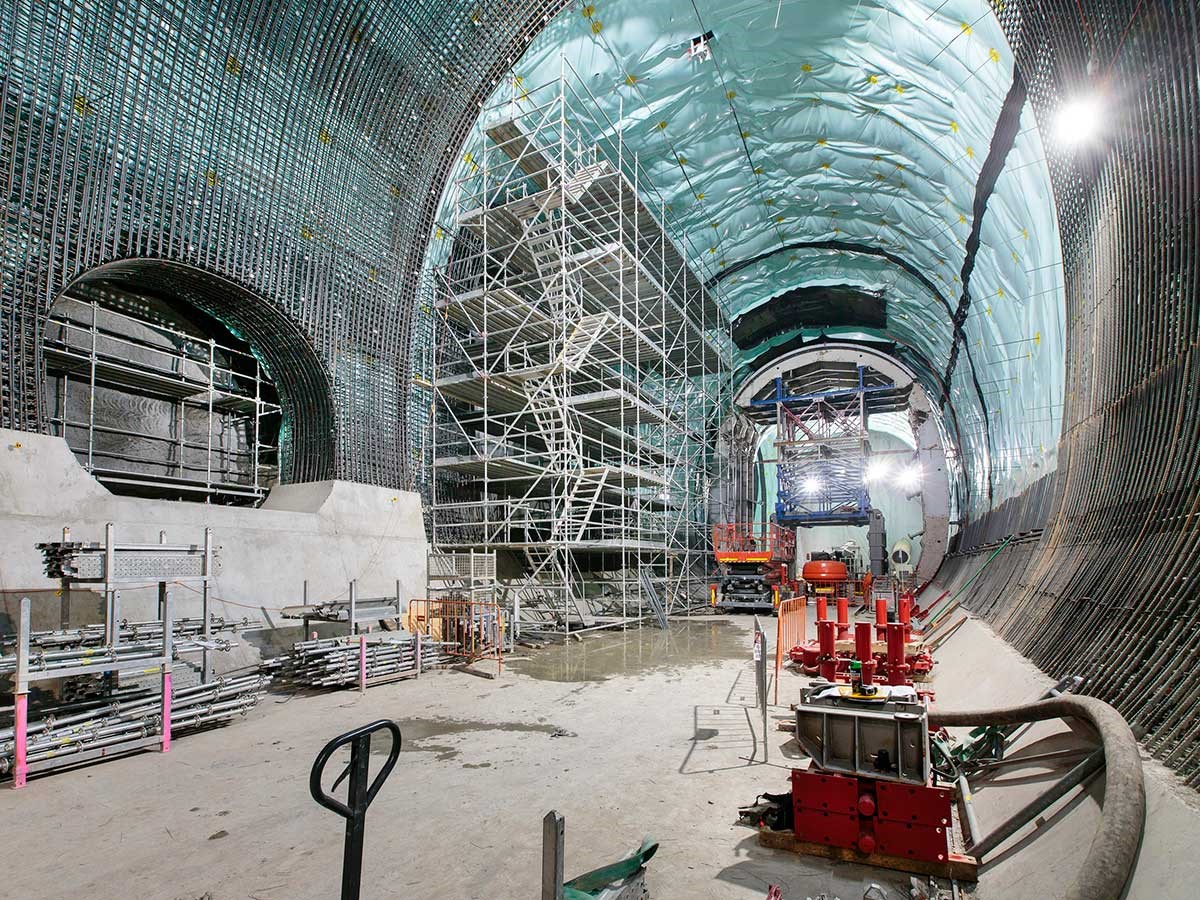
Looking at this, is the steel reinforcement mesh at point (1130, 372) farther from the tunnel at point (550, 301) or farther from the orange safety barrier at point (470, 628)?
the orange safety barrier at point (470, 628)

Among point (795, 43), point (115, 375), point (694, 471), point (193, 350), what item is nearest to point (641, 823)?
point (115, 375)

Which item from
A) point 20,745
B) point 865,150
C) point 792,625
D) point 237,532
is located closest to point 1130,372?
point 792,625

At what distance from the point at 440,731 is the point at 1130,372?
24.9 feet

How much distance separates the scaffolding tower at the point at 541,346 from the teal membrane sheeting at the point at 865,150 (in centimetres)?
97

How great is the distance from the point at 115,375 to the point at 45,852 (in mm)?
9092

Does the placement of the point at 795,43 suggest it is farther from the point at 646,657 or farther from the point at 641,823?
the point at 641,823

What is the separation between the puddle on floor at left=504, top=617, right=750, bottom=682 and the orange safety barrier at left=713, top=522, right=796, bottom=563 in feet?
20.1

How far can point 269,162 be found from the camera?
12.5 metres

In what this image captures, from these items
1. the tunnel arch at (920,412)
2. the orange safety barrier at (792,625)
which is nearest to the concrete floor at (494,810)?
the orange safety barrier at (792,625)

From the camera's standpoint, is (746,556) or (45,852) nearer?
(45,852)

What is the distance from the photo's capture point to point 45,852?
4.49m

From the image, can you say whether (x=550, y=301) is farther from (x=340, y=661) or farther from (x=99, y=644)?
(x=99, y=644)

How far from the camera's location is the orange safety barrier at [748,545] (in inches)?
919

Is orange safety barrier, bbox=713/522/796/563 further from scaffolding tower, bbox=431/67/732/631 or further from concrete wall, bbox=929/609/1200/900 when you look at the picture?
concrete wall, bbox=929/609/1200/900
